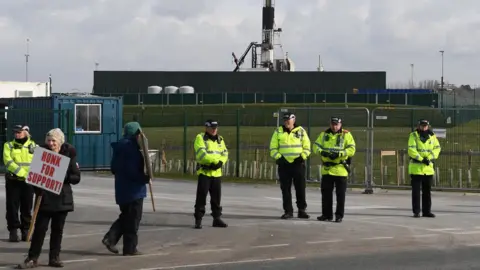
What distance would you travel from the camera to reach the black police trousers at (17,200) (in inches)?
463

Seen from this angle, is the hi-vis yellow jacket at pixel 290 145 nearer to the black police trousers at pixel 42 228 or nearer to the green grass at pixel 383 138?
the black police trousers at pixel 42 228

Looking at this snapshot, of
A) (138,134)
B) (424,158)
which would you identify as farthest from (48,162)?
(424,158)

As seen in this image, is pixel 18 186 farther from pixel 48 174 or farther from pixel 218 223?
pixel 218 223

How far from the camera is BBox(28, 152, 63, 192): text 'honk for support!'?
9680 mm

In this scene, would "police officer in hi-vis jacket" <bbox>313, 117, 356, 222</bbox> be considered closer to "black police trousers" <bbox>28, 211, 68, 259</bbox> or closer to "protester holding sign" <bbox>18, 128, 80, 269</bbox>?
"protester holding sign" <bbox>18, 128, 80, 269</bbox>

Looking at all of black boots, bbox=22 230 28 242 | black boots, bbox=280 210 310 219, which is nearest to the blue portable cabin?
black boots, bbox=280 210 310 219

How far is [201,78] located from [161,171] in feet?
196

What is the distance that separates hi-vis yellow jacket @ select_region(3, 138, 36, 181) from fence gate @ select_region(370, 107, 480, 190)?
33.5 feet

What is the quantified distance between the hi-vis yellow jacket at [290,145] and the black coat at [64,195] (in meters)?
4.92

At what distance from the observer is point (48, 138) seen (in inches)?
389

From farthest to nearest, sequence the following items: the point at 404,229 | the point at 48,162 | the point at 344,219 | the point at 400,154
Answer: the point at 400,154 < the point at 344,219 < the point at 404,229 < the point at 48,162

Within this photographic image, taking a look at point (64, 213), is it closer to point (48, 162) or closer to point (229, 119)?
point (48, 162)

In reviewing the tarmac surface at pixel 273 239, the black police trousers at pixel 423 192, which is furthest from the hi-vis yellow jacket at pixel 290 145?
the black police trousers at pixel 423 192

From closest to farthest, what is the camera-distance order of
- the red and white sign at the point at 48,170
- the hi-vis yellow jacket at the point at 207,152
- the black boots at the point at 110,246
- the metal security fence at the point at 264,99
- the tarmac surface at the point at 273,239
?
the red and white sign at the point at 48,170 → the tarmac surface at the point at 273,239 → the black boots at the point at 110,246 → the hi-vis yellow jacket at the point at 207,152 → the metal security fence at the point at 264,99
